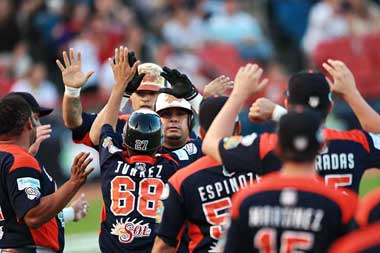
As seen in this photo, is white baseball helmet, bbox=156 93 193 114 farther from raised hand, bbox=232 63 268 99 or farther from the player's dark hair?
raised hand, bbox=232 63 268 99

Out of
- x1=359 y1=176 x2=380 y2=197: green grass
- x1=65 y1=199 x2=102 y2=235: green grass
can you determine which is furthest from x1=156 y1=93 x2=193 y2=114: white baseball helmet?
x1=359 y1=176 x2=380 y2=197: green grass

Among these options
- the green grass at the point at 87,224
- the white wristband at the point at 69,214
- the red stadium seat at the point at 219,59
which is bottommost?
the green grass at the point at 87,224

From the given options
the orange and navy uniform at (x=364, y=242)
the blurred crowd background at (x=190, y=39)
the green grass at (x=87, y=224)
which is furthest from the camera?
the blurred crowd background at (x=190, y=39)

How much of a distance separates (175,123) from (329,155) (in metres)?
2.28

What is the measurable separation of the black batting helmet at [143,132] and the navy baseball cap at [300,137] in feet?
8.23

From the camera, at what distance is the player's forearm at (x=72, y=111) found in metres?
9.72

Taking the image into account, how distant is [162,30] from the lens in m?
22.8

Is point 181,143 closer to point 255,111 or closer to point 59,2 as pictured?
point 255,111

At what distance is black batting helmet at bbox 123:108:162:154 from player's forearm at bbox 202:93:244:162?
4.35 ft

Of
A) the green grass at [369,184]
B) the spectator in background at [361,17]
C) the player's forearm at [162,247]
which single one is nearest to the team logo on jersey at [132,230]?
the player's forearm at [162,247]

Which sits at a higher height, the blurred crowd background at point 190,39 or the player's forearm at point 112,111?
the blurred crowd background at point 190,39

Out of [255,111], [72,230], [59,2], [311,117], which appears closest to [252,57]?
[59,2]

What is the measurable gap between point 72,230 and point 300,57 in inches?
371

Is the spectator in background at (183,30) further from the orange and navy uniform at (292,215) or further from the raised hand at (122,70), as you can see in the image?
the orange and navy uniform at (292,215)
